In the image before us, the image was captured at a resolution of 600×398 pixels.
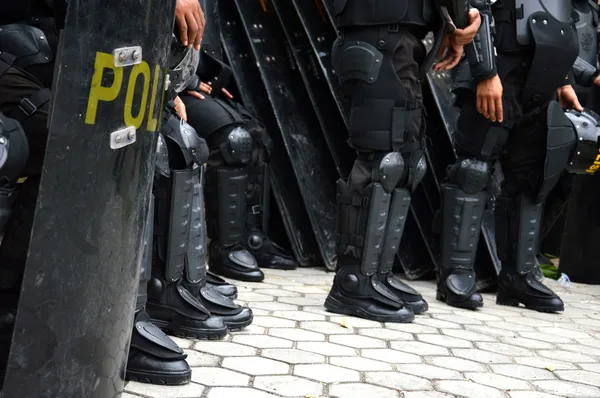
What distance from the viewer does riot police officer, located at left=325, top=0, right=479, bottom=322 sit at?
150 inches

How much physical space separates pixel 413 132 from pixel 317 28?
5.75 ft

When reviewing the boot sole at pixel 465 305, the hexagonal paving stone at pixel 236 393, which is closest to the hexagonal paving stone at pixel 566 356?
the boot sole at pixel 465 305

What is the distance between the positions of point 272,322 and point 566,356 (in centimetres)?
127

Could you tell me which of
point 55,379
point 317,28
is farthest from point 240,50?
point 55,379

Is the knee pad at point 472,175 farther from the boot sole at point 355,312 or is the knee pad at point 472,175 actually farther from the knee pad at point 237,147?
the knee pad at point 237,147

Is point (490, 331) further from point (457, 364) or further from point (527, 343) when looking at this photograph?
point (457, 364)

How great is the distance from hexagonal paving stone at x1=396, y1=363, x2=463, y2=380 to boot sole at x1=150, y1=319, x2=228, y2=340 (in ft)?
2.29

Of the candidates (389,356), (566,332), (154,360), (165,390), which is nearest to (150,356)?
(154,360)

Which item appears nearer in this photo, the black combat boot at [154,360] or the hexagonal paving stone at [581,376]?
the black combat boot at [154,360]

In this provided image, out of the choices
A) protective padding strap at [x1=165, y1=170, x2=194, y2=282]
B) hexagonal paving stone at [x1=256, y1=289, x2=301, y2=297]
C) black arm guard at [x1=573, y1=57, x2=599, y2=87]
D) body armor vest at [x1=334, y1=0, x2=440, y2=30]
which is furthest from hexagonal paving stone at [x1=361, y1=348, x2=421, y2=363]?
black arm guard at [x1=573, y1=57, x2=599, y2=87]

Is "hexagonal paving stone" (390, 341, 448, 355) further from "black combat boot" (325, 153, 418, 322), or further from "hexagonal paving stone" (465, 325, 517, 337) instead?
"hexagonal paving stone" (465, 325, 517, 337)

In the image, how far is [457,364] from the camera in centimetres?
329

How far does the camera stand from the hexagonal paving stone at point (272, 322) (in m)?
3.69

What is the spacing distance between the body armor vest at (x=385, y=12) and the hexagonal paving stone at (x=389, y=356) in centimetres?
144
